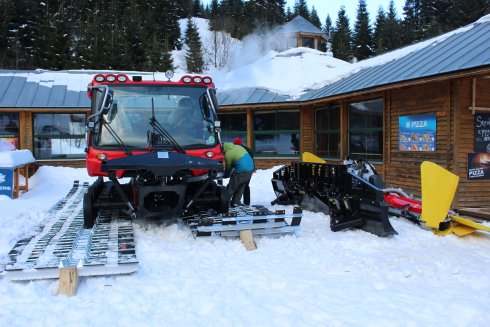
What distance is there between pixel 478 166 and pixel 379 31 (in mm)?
48784

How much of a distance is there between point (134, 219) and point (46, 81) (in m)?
13.5

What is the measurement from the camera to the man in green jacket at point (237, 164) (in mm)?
8711

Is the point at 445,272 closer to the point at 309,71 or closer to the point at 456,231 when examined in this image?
the point at 456,231

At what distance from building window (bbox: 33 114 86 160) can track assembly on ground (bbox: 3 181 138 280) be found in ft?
33.0

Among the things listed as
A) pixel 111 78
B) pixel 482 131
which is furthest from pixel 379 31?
pixel 111 78

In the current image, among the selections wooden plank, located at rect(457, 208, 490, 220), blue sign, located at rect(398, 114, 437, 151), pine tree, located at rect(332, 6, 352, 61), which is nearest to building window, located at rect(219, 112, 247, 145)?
blue sign, located at rect(398, 114, 437, 151)

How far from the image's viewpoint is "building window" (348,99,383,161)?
41.0ft

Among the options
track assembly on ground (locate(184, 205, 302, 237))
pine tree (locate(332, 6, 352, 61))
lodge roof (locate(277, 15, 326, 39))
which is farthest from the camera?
pine tree (locate(332, 6, 352, 61))

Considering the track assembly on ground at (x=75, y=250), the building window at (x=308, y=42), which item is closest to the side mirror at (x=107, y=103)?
the track assembly on ground at (x=75, y=250)

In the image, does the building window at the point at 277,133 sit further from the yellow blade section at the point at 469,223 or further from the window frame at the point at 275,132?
the yellow blade section at the point at 469,223

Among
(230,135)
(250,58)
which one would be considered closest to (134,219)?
(230,135)

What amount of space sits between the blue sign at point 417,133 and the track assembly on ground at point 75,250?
7380 mm

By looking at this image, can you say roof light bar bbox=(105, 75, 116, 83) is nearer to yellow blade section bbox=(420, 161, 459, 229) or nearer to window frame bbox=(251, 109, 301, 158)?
yellow blade section bbox=(420, 161, 459, 229)

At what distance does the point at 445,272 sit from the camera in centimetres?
500
